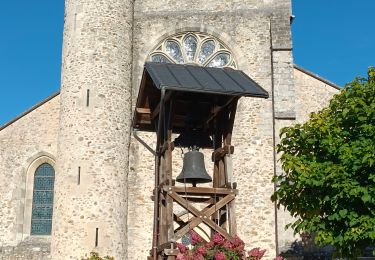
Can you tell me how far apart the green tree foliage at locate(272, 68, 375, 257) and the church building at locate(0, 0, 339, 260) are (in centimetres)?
405

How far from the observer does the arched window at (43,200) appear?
1609 cm

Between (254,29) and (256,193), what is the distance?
474 centimetres

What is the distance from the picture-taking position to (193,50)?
1747cm

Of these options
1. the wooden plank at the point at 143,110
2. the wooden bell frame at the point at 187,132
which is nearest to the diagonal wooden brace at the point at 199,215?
the wooden bell frame at the point at 187,132

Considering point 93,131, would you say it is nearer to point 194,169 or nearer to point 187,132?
point 187,132

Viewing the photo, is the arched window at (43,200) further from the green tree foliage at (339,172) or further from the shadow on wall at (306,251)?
the green tree foliage at (339,172)

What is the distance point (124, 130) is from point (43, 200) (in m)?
3.14

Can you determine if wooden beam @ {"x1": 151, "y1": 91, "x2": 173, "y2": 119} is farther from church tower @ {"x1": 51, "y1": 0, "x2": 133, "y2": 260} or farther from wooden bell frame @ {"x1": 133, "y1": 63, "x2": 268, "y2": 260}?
church tower @ {"x1": 51, "y1": 0, "x2": 133, "y2": 260}

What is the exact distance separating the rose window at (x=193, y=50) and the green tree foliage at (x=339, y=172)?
621cm

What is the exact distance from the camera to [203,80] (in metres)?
9.02

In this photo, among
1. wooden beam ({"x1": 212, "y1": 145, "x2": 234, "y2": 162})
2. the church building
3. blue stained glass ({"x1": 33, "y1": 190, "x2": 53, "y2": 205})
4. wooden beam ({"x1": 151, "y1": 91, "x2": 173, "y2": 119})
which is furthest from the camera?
blue stained glass ({"x1": 33, "y1": 190, "x2": 53, "y2": 205})

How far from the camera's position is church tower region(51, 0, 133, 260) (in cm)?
1430

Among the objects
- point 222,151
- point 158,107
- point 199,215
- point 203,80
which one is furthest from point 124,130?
point 199,215

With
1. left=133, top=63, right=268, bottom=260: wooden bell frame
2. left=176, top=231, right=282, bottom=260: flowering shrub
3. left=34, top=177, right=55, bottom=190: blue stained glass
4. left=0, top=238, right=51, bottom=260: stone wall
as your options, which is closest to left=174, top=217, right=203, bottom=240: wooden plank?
left=133, top=63, right=268, bottom=260: wooden bell frame
